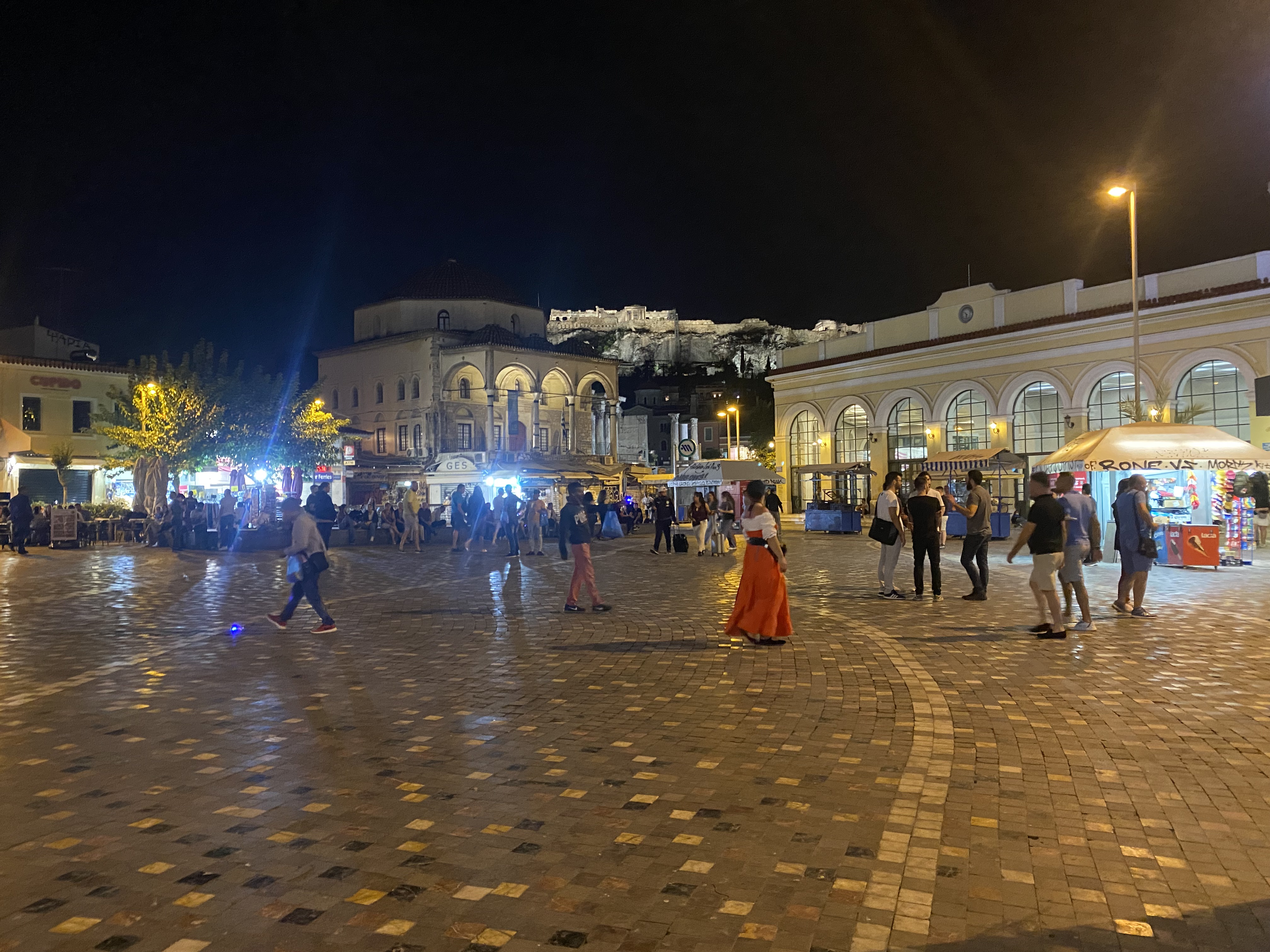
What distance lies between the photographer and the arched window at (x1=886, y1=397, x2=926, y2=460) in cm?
4322

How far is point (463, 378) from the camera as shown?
61.7 meters

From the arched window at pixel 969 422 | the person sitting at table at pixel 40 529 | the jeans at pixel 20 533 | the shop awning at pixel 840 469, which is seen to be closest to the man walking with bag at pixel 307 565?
the jeans at pixel 20 533

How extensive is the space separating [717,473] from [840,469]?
14.3 m

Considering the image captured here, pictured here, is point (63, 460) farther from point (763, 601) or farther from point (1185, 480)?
point (1185, 480)

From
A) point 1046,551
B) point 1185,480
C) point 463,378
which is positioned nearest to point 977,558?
point 1046,551

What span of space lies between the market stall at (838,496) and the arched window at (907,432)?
1.72 m

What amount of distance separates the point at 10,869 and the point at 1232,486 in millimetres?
20086

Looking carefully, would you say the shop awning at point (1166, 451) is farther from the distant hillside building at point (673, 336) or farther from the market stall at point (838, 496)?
the distant hillside building at point (673, 336)

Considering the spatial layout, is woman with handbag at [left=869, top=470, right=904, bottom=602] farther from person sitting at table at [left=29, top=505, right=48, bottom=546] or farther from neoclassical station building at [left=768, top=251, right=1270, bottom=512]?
person sitting at table at [left=29, top=505, right=48, bottom=546]

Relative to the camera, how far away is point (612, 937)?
323 centimetres

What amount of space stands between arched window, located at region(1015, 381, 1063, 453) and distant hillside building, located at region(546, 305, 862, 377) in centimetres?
11287

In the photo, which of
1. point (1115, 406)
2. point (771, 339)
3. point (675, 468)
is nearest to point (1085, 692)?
point (675, 468)

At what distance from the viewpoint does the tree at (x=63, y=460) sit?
38.6 m

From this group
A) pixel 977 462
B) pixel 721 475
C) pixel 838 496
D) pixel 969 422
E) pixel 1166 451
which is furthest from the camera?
pixel 838 496
